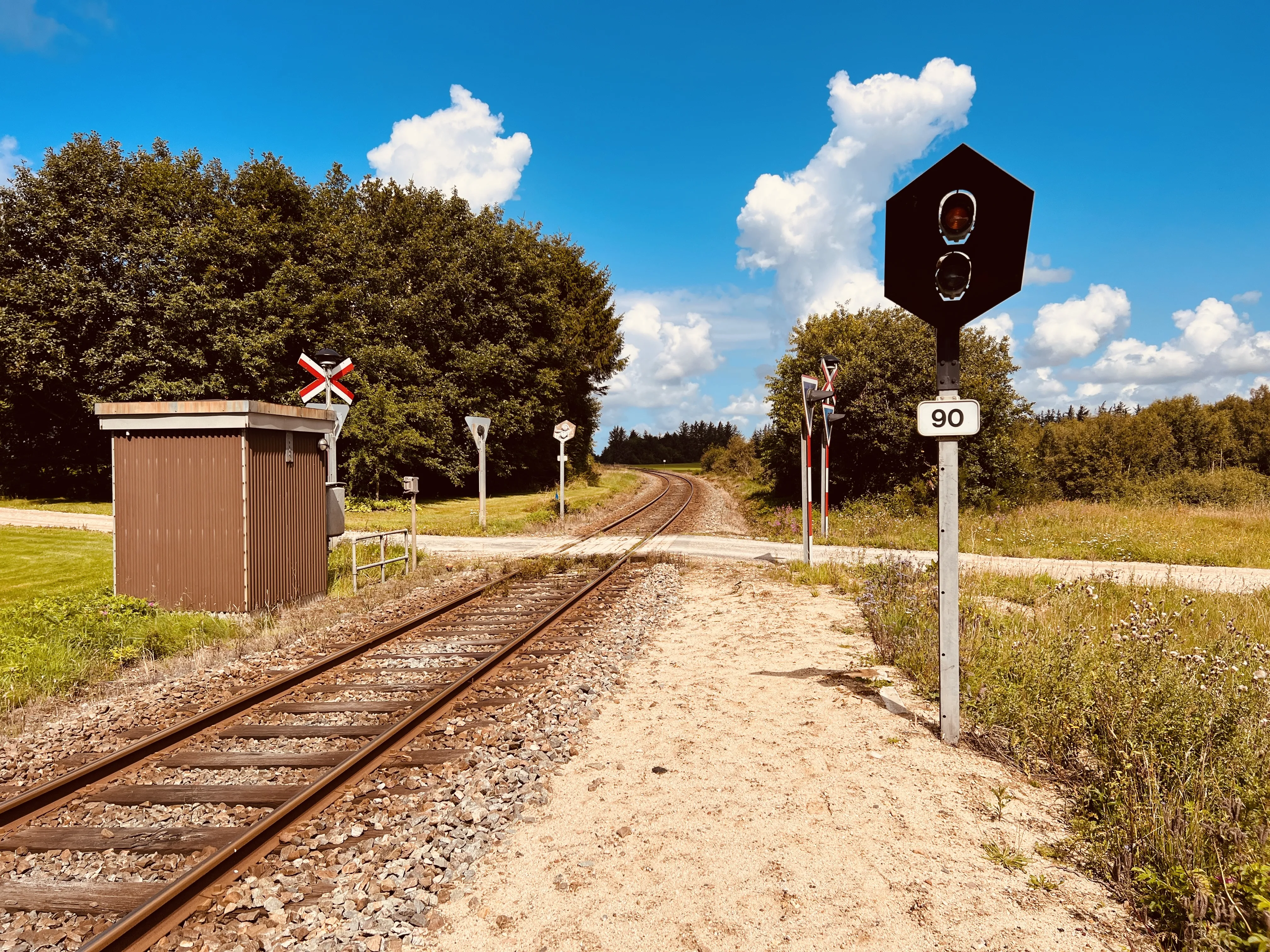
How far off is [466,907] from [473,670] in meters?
3.56

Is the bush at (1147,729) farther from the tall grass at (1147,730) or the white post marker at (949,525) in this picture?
the white post marker at (949,525)

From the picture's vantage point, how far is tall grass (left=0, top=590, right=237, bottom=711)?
21.4 ft

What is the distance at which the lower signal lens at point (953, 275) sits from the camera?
4727mm

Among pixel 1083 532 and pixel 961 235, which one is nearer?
pixel 961 235

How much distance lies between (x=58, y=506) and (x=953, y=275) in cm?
3077

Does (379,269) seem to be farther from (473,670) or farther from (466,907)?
(466,907)

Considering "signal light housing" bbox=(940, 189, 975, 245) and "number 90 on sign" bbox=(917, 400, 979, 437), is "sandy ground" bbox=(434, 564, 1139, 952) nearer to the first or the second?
"number 90 on sign" bbox=(917, 400, 979, 437)

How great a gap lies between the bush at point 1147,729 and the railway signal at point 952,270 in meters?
0.82

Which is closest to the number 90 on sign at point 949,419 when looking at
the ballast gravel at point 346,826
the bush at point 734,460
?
the ballast gravel at point 346,826

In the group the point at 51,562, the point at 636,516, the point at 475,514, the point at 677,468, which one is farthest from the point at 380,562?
the point at 677,468

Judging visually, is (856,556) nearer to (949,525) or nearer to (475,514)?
(949,525)

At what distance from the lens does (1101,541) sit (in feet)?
48.6

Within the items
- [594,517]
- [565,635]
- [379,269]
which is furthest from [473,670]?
[379,269]

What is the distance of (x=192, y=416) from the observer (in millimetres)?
8914
